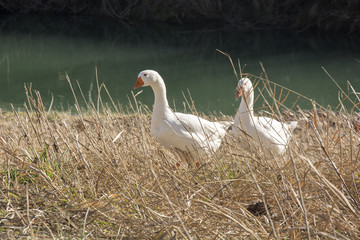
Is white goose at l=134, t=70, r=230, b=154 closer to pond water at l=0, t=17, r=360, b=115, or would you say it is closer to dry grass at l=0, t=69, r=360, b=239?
dry grass at l=0, t=69, r=360, b=239

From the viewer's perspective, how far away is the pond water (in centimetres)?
730

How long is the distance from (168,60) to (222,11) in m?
4.26

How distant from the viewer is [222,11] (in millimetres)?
13320

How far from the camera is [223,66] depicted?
916 centimetres

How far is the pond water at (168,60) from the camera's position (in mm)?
7305

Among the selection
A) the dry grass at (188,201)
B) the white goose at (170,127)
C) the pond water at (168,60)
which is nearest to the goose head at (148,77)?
the white goose at (170,127)

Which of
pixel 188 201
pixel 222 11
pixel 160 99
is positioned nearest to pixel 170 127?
pixel 160 99

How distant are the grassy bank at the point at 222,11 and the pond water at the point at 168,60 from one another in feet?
1.82

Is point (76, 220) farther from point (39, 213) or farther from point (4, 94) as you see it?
point (4, 94)

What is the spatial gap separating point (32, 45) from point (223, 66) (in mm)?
4683

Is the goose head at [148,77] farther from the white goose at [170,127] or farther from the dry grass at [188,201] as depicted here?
the dry grass at [188,201]

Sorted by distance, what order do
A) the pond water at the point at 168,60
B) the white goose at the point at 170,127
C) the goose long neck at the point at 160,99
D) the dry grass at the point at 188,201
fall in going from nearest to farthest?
the dry grass at the point at 188,201 < the white goose at the point at 170,127 < the goose long neck at the point at 160,99 < the pond water at the point at 168,60

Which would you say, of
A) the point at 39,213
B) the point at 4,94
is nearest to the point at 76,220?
the point at 39,213

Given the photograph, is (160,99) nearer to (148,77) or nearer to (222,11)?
(148,77)
